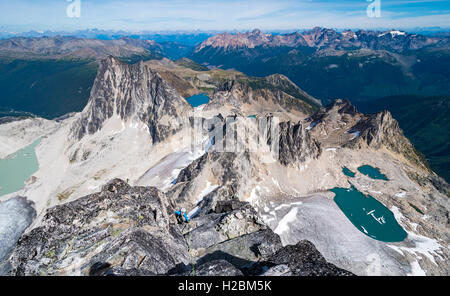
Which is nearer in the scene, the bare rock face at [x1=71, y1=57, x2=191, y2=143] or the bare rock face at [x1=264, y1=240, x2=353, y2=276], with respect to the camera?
the bare rock face at [x1=264, y1=240, x2=353, y2=276]

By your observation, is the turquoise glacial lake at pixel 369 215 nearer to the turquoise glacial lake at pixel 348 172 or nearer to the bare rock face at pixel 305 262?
the turquoise glacial lake at pixel 348 172

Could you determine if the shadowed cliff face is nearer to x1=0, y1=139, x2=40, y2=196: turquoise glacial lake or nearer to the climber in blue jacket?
the climber in blue jacket

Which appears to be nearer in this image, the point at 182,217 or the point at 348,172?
the point at 182,217

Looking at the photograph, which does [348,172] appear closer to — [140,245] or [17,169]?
[140,245]

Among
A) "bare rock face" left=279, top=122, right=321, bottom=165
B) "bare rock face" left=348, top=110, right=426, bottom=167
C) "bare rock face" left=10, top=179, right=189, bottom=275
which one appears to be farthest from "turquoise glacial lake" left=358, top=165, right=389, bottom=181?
"bare rock face" left=10, top=179, right=189, bottom=275

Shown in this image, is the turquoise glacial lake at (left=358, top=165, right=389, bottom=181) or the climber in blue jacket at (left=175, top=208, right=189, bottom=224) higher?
the climber in blue jacket at (left=175, top=208, right=189, bottom=224)

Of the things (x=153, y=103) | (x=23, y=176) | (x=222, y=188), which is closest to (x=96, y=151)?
(x=153, y=103)

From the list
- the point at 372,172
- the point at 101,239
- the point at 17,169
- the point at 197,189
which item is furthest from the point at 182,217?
the point at 17,169

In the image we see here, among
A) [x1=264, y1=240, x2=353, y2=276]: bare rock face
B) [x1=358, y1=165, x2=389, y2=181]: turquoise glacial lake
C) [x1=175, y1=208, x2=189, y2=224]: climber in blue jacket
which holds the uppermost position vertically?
[x1=264, y1=240, x2=353, y2=276]: bare rock face

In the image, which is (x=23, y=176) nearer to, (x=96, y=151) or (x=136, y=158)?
(x=96, y=151)
